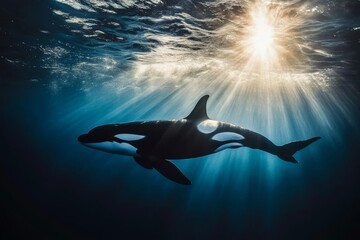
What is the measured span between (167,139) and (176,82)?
21.4m

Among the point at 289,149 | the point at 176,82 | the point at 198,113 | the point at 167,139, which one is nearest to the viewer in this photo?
the point at 167,139

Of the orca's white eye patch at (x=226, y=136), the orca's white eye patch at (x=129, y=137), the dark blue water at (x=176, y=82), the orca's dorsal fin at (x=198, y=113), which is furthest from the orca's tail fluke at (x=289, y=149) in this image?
the dark blue water at (x=176, y=82)

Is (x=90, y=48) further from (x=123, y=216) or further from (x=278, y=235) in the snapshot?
(x=278, y=235)

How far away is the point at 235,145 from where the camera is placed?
24.7 feet

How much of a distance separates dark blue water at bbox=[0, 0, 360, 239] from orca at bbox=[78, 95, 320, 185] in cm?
494

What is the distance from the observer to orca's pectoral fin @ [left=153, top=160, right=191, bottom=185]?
20.5 ft

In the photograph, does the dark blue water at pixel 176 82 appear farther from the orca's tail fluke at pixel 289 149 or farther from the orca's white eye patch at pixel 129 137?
the orca's white eye patch at pixel 129 137

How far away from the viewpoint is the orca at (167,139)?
712 centimetres

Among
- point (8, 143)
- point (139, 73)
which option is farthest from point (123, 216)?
point (8, 143)

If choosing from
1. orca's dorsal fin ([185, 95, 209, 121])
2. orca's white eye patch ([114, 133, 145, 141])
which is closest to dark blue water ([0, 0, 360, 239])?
orca's dorsal fin ([185, 95, 209, 121])

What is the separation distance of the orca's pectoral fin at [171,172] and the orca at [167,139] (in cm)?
13

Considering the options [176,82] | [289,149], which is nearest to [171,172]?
[289,149]

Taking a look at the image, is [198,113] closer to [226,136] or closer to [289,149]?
[226,136]

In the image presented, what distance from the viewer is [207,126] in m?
7.36
